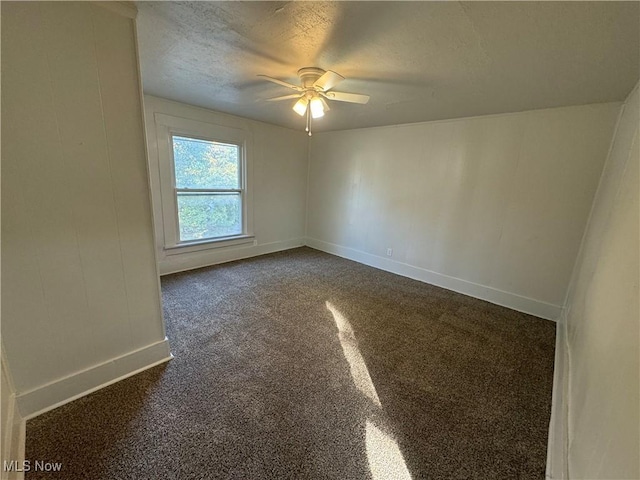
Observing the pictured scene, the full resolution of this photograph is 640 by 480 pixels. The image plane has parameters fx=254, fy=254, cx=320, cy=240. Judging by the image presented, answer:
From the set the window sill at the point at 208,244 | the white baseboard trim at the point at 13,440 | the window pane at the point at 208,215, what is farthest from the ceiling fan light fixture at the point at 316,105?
the white baseboard trim at the point at 13,440

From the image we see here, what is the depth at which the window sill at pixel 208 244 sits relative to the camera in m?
3.60

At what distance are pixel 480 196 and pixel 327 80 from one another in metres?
2.41

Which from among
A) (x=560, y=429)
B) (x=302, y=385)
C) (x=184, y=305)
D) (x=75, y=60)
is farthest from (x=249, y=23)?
(x=560, y=429)

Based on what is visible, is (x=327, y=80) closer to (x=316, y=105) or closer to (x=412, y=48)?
(x=316, y=105)

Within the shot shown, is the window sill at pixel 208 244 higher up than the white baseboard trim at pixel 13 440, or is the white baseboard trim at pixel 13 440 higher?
the window sill at pixel 208 244

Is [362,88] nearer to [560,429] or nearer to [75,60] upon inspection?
[75,60]

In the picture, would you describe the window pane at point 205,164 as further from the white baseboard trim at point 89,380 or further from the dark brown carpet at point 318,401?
the white baseboard trim at point 89,380

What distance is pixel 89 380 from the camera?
1628mm

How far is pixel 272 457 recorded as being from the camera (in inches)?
51.3

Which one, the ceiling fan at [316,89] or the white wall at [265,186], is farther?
the white wall at [265,186]

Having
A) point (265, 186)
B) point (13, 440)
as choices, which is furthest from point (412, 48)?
point (265, 186)

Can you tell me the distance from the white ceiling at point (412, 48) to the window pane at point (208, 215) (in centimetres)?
149

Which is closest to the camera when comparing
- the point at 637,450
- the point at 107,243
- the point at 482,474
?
the point at 637,450

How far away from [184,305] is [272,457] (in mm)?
1945
